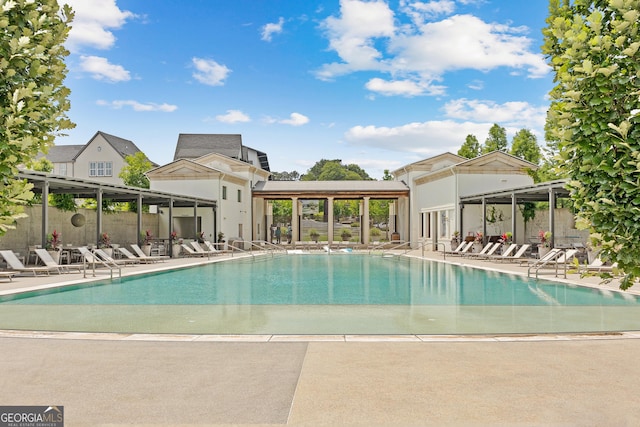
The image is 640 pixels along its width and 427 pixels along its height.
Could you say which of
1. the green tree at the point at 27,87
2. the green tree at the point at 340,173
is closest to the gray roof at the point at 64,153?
the green tree at the point at 340,173

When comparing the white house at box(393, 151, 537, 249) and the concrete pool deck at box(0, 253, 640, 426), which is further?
the white house at box(393, 151, 537, 249)

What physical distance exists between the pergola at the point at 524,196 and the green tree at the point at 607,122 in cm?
1329

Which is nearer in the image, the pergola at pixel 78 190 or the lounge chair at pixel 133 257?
the pergola at pixel 78 190

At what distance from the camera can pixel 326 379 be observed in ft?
15.4

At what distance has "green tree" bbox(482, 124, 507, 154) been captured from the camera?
45.3 metres

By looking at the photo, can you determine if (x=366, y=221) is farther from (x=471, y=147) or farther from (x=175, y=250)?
(x=471, y=147)

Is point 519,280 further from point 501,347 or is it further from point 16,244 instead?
point 16,244

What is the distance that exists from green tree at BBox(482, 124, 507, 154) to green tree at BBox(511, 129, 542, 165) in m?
2.35

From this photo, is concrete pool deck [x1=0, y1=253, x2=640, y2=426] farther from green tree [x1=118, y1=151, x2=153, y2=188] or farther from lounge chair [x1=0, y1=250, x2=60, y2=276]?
green tree [x1=118, y1=151, x2=153, y2=188]

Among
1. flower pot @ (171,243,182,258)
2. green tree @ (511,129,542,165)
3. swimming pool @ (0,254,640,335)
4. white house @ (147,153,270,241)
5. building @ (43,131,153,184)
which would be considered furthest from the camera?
building @ (43,131,153,184)

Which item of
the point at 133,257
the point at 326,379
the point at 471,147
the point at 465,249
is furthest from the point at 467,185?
the point at 326,379

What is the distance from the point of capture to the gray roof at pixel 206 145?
49.1 metres

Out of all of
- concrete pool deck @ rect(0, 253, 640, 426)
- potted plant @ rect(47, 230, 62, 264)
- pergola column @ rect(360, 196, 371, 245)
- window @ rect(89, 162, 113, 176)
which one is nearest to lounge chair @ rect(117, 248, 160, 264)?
potted plant @ rect(47, 230, 62, 264)

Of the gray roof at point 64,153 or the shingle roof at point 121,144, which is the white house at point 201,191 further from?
the gray roof at point 64,153
